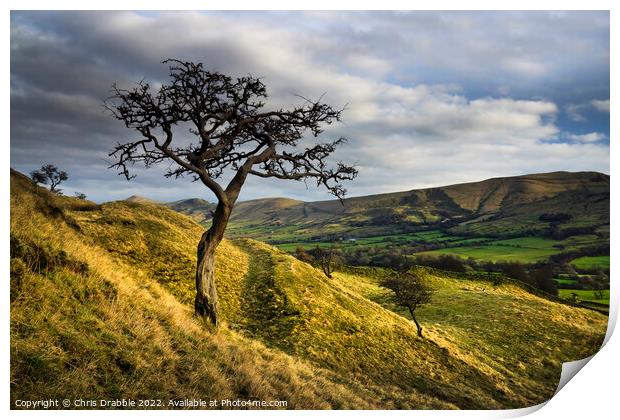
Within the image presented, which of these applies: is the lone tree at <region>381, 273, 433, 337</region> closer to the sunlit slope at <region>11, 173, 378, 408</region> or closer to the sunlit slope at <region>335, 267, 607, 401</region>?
the sunlit slope at <region>335, 267, 607, 401</region>

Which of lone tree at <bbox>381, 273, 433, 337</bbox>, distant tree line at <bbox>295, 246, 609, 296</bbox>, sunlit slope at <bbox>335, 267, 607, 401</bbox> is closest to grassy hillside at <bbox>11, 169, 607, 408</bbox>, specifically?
sunlit slope at <bbox>335, 267, 607, 401</bbox>

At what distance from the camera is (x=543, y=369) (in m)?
26.0

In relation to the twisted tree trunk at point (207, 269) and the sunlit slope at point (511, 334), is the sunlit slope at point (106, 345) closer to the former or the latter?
the twisted tree trunk at point (207, 269)

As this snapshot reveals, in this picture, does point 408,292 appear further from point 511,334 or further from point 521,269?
point 521,269

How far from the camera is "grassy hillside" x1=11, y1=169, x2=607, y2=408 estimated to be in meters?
7.25

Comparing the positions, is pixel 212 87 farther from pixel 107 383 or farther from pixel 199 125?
pixel 107 383

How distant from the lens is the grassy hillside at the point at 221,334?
7.25 meters

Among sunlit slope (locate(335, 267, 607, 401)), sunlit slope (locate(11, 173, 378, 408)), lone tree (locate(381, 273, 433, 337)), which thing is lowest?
sunlit slope (locate(335, 267, 607, 401))

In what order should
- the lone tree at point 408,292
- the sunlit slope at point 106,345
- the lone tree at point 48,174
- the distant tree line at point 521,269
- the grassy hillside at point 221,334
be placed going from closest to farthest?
1. the sunlit slope at point 106,345
2. the grassy hillside at point 221,334
3. the lone tree at point 48,174
4. the lone tree at point 408,292
5. the distant tree line at point 521,269

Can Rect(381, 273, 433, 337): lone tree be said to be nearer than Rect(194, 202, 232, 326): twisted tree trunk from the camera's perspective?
No

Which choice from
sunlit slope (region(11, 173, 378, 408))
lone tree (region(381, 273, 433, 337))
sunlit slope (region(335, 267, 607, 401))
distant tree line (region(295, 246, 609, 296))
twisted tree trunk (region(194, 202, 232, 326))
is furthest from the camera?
distant tree line (region(295, 246, 609, 296))

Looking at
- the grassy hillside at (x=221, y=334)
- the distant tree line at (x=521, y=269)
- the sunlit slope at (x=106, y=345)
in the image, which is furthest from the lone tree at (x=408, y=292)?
the sunlit slope at (x=106, y=345)

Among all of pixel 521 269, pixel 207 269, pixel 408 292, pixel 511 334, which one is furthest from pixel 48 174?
pixel 521 269

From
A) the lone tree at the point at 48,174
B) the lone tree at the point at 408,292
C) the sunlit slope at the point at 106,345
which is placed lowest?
the lone tree at the point at 408,292
